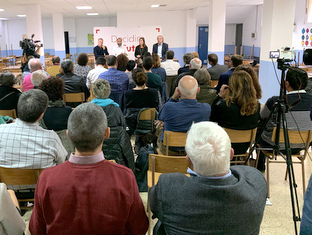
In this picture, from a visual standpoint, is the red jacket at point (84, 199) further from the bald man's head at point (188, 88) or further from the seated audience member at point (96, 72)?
the seated audience member at point (96, 72)

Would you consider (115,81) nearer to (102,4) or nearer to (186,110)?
(186,110)

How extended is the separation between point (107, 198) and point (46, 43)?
2005 cm

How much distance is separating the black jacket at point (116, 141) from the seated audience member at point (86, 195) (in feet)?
4.84

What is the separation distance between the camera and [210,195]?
1.25 meters

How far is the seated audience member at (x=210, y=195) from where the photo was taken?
1.25 meters

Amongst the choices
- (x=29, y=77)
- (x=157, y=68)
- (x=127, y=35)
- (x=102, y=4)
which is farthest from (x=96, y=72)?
(x=127, y=35)

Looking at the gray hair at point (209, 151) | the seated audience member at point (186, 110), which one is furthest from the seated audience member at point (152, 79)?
the gray hair at point (209, 151)

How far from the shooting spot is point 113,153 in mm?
2916

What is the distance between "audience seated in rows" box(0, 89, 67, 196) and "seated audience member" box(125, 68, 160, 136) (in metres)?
1.79

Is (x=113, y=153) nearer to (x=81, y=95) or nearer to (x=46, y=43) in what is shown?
(x=81, y=95)

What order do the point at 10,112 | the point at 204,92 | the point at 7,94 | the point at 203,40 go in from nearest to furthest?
the point at 10,112 → the point at 7,94 → the point at 204,92 → the point at 203,40

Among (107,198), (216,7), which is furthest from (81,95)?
(216,7)

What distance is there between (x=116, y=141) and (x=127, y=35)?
10588 mm

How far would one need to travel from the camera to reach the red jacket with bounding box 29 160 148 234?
52.2 inches
